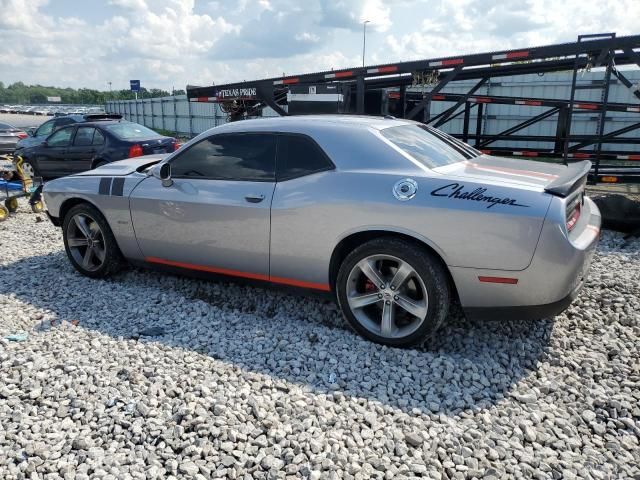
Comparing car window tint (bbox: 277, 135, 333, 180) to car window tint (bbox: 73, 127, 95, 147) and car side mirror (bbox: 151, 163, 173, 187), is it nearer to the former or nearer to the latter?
car side mirror (bbox: 151, 163, 173, 187)

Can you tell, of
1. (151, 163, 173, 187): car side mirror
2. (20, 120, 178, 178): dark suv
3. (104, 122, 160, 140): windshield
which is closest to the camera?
(151, 163, 173, 187): car side mirror

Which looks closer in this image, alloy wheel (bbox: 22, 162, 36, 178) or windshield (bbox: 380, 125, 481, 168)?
windshield (bbox: 380, 125, 481, 168)

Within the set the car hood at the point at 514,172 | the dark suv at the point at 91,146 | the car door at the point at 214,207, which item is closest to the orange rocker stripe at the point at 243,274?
the car door at the point at 214,207

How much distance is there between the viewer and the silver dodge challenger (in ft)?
9.98

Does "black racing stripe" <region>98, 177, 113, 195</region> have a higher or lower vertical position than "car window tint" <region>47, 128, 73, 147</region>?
lower

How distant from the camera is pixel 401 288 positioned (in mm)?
3432

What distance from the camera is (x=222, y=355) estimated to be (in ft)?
11.4

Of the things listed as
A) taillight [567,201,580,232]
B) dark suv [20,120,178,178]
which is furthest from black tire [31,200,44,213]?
taillight [567,201,580,232]

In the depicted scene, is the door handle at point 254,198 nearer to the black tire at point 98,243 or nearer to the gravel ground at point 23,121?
the black tire at point 98,243

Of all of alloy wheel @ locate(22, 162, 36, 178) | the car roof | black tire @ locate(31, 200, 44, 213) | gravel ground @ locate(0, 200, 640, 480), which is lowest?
gravel ground @ locate(0, 200, 640, 480)

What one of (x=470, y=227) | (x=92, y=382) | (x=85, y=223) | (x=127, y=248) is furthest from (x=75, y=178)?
(x=470, y=227)

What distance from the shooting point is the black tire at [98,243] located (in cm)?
482

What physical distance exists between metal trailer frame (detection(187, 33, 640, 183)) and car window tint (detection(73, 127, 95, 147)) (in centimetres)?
207

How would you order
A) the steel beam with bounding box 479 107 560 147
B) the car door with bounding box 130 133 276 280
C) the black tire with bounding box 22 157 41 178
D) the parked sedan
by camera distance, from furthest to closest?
the parked sedan, the black tire with bounding box 22 157 41 178, the steel beam with bounding box 479 107 560 147, the car door with bounding box 130 133 276 280
